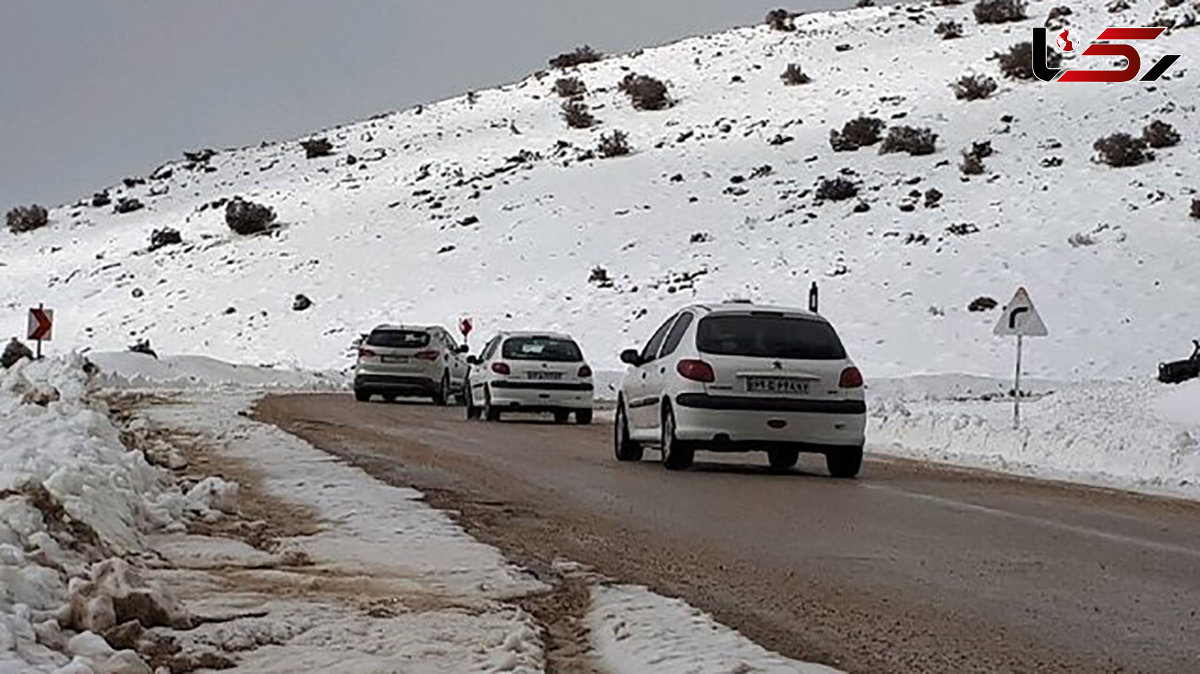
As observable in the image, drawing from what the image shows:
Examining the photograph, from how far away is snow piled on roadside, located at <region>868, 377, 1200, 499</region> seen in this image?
20297 millimetres

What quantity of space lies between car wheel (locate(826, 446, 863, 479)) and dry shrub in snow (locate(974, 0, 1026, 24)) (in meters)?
76.2

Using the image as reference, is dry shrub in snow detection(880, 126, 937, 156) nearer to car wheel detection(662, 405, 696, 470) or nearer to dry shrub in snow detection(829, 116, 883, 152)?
dry shrub in snow detection(829, 116, 883, 152)

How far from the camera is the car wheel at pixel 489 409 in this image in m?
28.6

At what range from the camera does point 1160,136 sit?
206 ft

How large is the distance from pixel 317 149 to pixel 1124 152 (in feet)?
151

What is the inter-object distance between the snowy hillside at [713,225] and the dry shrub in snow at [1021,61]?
0.64m

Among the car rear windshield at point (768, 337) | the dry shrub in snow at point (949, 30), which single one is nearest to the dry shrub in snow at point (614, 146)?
the dry shrub in snow at point (949, 30)

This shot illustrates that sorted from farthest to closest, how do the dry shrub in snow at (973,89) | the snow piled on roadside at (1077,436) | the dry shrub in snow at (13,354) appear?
1. the dry shrub in snow at (973,89)
2. the dry shrub in snow at (13,354)
3. the snow piled on roadside at (1077,436)

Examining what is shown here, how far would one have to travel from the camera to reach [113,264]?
3019 inches

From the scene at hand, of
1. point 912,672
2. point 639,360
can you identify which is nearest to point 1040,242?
point 639,360

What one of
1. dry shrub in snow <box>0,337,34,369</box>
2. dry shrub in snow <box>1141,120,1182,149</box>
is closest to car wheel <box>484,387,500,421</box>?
dry shrub in snow <box>0,337,34,369</box>

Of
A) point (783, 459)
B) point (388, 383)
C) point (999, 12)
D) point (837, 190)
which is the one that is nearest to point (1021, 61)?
point (999, 12)

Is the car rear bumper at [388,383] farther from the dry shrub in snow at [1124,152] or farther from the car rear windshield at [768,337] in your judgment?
the dry shrub in snow at [1124,152]
